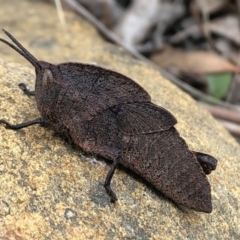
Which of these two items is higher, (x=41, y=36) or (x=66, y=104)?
(x=66, y=104)

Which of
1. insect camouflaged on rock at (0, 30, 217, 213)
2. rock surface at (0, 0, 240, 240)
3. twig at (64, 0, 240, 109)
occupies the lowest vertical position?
twig at (64, 0, 240, 109)

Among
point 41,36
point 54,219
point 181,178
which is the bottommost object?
point 41,36

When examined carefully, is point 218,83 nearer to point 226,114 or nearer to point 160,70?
point 226,114

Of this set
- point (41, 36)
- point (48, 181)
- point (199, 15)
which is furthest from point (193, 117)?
point (199, 15)

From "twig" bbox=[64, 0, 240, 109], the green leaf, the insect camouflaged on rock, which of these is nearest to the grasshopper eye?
the insect camouflaged on rock

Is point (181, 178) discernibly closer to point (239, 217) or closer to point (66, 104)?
point (239, 217)

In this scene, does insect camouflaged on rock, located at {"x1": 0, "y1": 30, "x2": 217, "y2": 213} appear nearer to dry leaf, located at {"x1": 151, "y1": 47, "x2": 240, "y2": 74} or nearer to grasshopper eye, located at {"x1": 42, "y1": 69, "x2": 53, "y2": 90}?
grasshopper eye, located at {"x1": 42, "y1": 69, "x2": 53, "y2": 90}

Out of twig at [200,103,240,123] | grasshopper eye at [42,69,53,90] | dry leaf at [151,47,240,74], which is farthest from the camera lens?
dry leaf at [151,47,240,74]
